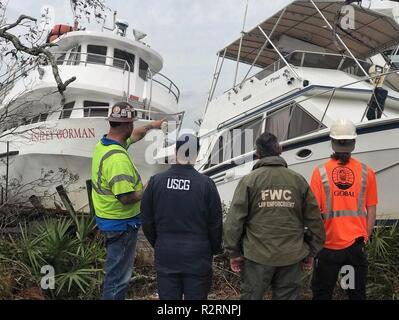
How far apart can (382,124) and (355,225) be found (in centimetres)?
330

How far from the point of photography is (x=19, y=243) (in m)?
6.04

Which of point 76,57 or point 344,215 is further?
point 76,57

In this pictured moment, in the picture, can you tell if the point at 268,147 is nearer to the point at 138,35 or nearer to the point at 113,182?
the point at 113,182

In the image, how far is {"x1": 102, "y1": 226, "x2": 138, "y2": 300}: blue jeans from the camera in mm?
4074

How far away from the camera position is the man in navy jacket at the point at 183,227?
363 centimetres

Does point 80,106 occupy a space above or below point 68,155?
above

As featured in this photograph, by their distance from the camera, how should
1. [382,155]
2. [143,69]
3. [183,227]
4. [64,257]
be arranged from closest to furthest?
[183,227] < [64,257] < [382,155] < [143,69]

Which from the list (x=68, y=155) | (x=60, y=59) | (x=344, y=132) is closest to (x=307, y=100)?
(x=344, y=132)

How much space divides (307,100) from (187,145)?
16.3 ft

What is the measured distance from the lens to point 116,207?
4117mm

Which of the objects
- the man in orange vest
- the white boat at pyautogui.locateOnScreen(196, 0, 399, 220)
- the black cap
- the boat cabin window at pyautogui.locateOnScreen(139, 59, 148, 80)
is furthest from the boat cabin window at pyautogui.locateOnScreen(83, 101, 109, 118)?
the man in orange vest

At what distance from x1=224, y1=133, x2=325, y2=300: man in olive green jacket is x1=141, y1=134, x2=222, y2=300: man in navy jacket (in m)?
0.19
